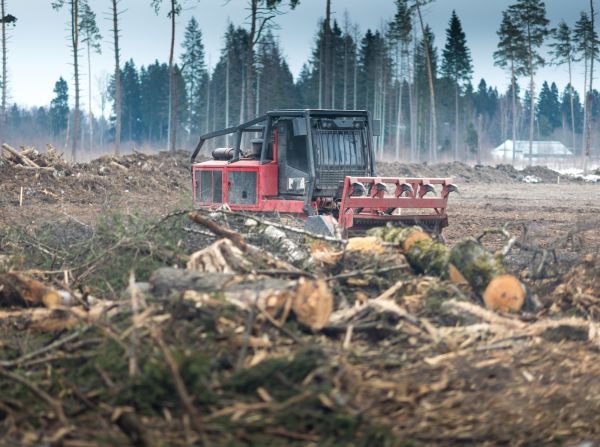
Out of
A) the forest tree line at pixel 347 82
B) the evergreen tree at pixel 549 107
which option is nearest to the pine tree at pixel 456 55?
the forest tree line at pixel 347 82

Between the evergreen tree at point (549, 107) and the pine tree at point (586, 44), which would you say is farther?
the evergreen tree at point (549, 107)

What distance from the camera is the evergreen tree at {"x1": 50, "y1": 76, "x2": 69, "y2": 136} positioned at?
127 metres

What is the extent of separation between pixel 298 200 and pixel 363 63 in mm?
74129

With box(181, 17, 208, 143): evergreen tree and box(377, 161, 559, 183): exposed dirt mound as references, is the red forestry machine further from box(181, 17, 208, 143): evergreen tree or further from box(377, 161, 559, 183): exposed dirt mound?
box(181, 17, 208, 143): evergreen tree

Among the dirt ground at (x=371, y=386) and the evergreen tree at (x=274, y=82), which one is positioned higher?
the evergreen tree at (x=274, y=82)

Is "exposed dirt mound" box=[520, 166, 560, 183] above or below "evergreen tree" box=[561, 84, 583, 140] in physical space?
below

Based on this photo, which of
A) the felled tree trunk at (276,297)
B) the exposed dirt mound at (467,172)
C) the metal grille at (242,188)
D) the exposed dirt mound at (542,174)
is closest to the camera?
the felled tree trunk at (276,297)

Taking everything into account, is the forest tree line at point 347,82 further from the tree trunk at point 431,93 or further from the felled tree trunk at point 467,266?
the felled tree trunk at point 467,266

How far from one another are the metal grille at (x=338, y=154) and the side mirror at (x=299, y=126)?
22 centimetres

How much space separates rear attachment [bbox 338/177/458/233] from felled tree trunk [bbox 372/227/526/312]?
4.36 m

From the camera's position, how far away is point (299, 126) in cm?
1591

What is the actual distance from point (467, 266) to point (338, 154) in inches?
303

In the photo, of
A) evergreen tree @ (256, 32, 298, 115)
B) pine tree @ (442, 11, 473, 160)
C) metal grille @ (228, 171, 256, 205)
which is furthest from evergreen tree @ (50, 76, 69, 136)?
metal grille @ (228, 171, 256, 205)

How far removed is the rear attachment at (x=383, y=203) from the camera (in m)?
14.5
